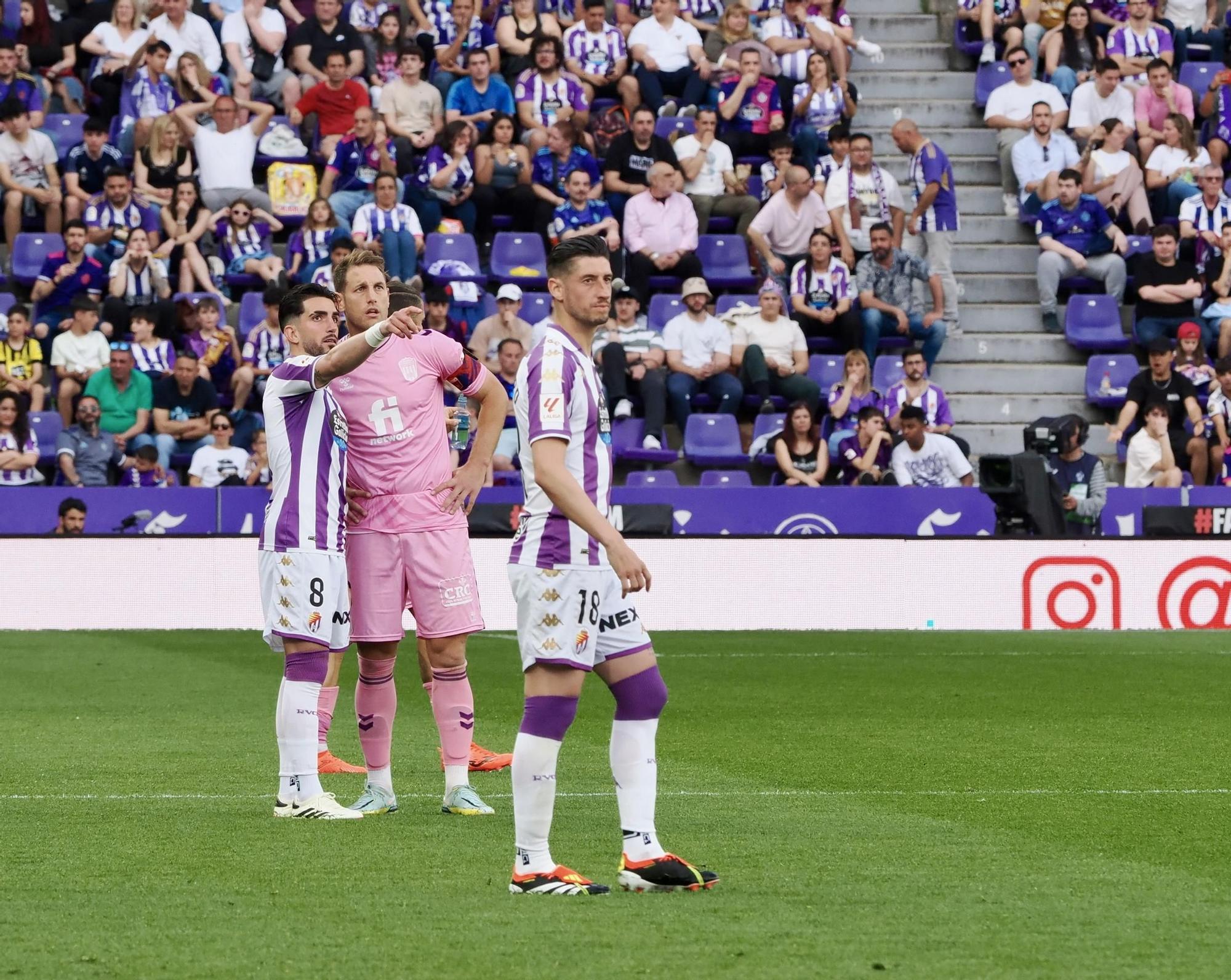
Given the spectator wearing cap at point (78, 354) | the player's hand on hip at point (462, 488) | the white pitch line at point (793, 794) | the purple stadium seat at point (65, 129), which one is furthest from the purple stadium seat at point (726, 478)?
the player's hand on hip at point (462, 488)

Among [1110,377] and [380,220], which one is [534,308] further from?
[1110,377]

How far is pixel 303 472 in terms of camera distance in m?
7.25

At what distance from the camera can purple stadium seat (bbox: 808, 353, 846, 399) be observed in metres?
20.6

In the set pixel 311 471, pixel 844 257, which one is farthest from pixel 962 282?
pixel 311 471

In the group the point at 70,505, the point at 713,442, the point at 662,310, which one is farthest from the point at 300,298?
the point at 662,310

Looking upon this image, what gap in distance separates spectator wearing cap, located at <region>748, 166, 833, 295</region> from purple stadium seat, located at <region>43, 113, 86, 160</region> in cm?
768

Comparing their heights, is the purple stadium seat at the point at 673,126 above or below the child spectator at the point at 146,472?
above

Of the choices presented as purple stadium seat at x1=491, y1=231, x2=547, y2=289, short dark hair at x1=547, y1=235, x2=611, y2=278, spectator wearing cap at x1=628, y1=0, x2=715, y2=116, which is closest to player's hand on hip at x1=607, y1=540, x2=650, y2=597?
short dark hair at x1=547, y1=235, x2=611, y2=278

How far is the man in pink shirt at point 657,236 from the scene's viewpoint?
20984mm

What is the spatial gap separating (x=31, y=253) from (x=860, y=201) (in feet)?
30.1

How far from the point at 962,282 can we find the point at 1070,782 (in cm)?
1559

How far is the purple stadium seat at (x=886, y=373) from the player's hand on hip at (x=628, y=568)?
51.0 feet

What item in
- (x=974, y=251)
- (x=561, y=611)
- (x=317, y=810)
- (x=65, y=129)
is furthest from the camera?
(x=974, y=251)

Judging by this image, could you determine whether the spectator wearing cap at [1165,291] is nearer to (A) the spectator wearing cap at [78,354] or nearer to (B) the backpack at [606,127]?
(B) the backpack at [606,127]
